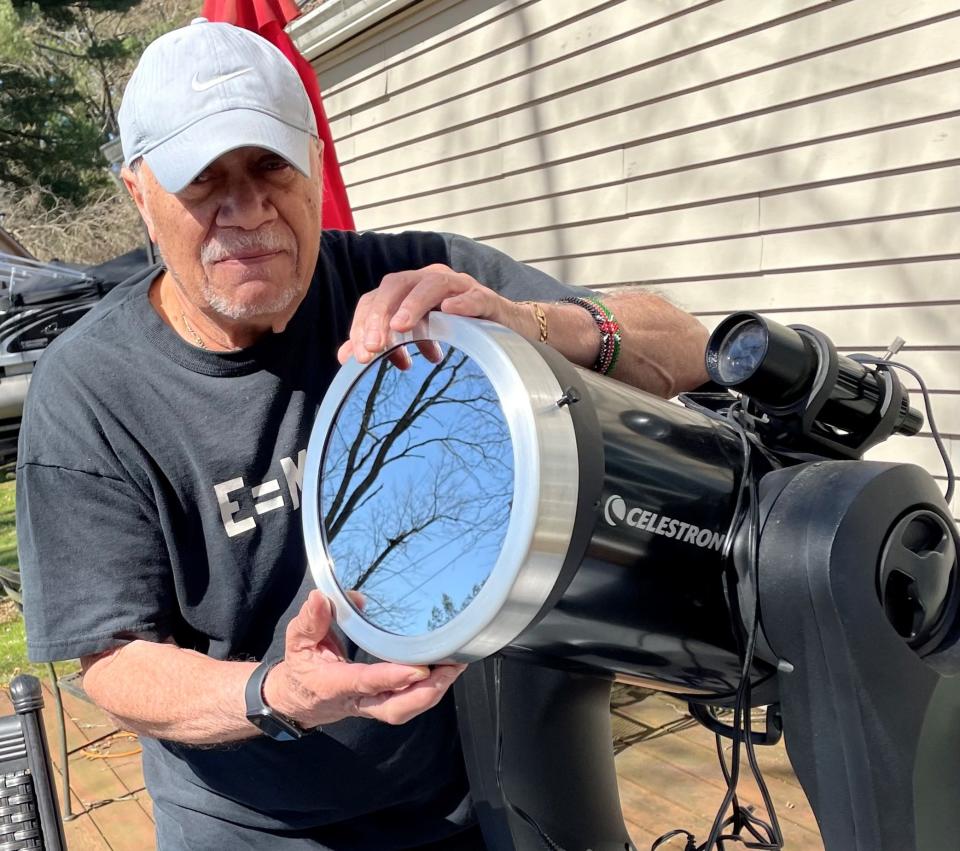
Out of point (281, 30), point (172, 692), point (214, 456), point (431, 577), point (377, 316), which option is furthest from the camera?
point (281, 30)

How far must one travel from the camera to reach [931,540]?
36.4 inches

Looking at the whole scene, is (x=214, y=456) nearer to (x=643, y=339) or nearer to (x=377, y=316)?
(x=377, y=316)

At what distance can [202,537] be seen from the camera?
134 centimetres

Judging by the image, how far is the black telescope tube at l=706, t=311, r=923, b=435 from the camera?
990 mm

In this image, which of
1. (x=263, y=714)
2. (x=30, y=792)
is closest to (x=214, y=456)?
(x=263, y=714)

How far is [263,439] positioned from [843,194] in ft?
8.95

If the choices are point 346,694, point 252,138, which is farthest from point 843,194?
point 346,694

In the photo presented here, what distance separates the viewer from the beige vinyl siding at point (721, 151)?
10.5ft

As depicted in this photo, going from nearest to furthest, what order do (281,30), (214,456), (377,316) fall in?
1. (377,316)
2. (214,456)
3. (281,30)

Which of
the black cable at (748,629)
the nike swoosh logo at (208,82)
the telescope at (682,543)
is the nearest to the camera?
the telescope at (682,543)

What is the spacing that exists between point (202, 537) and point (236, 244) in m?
0.40

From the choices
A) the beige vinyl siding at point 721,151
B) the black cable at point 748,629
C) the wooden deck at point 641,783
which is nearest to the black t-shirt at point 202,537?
the black cable at point 748,629

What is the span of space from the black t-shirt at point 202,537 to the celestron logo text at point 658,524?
1.89 ft

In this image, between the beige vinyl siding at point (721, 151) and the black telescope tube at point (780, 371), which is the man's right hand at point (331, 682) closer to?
the black telescope tube at point (780, 371)
